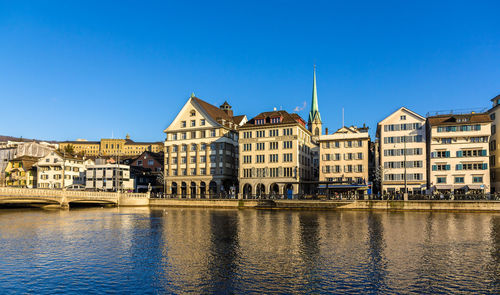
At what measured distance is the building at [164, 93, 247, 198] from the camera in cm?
10900

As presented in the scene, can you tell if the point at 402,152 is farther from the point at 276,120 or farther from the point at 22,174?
the point at 22,174

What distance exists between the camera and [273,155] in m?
102

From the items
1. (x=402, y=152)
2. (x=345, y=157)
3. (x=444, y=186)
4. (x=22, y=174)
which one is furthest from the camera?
(x=22, y=174)

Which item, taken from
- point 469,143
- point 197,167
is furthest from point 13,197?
point 469,143

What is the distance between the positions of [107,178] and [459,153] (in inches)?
3767

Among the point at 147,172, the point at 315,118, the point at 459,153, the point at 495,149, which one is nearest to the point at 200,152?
the point at 147,172

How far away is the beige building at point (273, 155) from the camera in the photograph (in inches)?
3915

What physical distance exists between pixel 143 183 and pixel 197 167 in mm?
32326

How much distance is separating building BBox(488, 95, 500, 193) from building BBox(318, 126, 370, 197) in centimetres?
2749

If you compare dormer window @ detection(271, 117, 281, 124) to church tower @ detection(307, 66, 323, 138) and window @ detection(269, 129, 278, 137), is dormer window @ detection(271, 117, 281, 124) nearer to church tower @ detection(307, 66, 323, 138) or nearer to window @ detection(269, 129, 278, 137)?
window @ detection(269, 129, 278, 137)

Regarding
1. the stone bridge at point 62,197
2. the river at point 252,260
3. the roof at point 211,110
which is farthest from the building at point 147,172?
the river at point 252,260

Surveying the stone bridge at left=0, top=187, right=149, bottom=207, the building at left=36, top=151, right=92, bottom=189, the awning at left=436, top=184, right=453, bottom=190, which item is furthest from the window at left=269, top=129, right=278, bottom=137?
the building at left=36, top=151, right=92, bottom=189

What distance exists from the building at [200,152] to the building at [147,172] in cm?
1024

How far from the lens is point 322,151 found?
99938 mm
